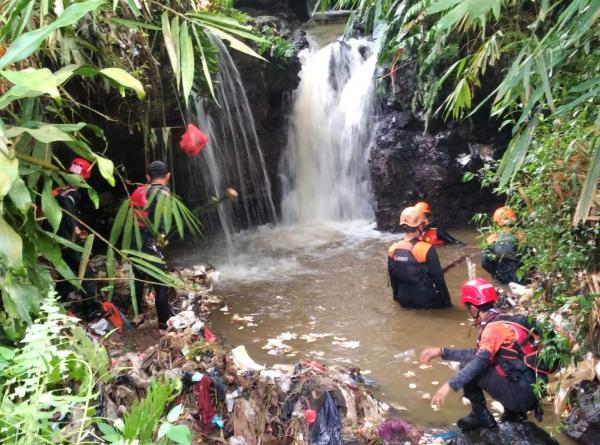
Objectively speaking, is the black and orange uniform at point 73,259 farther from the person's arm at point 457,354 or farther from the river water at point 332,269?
the person's arm at point 457,354

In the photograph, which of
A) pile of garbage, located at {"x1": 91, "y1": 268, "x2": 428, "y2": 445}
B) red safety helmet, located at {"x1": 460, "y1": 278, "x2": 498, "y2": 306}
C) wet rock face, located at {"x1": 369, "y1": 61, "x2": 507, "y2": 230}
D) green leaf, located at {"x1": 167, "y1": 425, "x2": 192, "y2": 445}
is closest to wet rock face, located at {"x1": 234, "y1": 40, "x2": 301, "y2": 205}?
wet rock face, located at {"x1": 369, "y1": 61, "x2": 507, "y2": 230}

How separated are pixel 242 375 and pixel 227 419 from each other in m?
0.42

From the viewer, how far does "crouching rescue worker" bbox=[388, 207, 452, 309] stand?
6.00 meters

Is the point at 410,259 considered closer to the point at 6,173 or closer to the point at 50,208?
the point at 50,208

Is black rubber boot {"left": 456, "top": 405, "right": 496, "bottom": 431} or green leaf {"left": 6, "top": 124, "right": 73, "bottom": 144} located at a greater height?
green leaf {"left": 6, "top": 124, "right": 73, "bottom": 144}

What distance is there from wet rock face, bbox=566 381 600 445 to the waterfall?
7.02m

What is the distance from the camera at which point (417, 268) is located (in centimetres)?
604

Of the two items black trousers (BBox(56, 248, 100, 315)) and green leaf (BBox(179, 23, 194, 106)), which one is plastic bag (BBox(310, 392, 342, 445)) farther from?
black trousers (BBox(56, 248, 100, 315))

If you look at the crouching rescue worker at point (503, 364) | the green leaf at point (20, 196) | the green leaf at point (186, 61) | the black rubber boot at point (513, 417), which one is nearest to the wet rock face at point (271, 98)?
the green leaf at point (186, 61)

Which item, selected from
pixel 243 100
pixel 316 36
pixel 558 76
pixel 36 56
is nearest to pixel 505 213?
pixel 558 76

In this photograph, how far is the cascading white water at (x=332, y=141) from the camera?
38.3 feet

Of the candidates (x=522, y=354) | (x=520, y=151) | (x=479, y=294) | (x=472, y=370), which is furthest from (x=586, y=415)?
(x=520, y=151)

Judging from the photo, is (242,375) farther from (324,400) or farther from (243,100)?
(243,100)

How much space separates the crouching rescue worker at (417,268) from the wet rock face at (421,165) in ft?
14.1
